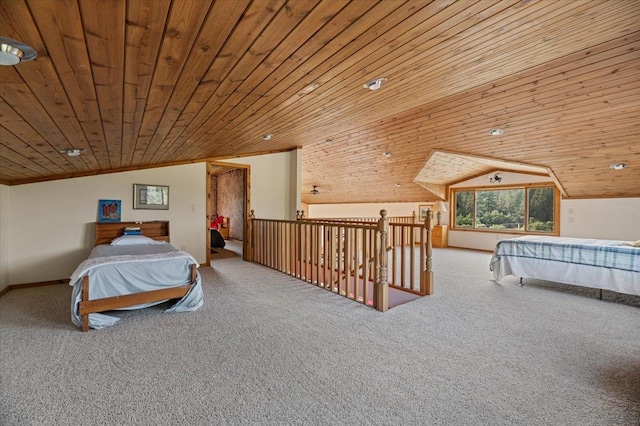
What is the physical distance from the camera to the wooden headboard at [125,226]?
4797mm

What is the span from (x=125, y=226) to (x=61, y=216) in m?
0.86

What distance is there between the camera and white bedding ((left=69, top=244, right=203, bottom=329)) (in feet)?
9.34

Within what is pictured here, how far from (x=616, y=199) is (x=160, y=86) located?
8.04m

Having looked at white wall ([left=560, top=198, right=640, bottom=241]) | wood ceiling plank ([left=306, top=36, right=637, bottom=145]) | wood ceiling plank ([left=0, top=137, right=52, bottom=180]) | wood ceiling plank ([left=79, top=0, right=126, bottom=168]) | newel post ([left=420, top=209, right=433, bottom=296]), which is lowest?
newel post ([left=420, top=209, right=433, bottom=296])

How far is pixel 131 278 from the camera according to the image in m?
3.05

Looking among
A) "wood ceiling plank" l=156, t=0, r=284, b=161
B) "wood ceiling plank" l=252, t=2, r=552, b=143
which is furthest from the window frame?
"wood ceiling plank" l=156, t=0, r=284, b=161

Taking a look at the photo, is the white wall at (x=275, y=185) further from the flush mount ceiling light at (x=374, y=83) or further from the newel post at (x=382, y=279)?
the flush mount ceiling light at (x=374, y=83)

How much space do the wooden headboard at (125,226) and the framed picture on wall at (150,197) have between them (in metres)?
0.30

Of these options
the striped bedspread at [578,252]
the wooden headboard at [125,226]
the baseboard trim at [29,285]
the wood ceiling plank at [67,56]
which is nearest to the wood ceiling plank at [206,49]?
the wood ceiling plank at [67,56]

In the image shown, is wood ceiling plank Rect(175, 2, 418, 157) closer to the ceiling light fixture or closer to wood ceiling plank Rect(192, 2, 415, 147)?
wood ceiling plank Rect(192, 2, 415, 147)

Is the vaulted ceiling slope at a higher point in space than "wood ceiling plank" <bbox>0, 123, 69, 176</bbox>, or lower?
higher

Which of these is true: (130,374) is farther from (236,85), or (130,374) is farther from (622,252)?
(622,252)

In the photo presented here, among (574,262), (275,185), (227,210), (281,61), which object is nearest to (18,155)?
(281,61)

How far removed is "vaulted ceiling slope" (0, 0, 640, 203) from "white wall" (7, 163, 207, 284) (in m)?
0.27
